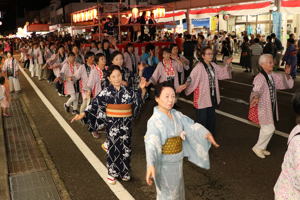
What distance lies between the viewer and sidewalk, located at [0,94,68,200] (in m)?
4.80

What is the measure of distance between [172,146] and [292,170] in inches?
47.6

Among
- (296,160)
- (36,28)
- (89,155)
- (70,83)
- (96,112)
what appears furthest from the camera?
(36,28)

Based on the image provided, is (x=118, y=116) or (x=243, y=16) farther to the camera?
(x=243, y=16)

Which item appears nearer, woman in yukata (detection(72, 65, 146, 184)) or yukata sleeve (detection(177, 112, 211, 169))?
yukata sleeve (detection(177, 112, 211, 169))

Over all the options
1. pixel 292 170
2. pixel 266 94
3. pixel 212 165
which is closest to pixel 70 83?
pixel 212 165

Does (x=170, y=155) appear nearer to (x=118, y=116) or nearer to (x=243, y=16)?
(x=118, y=116)

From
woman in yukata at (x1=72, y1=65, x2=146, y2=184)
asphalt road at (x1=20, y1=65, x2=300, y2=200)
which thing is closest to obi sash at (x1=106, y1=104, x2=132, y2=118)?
woman in yukata at (x1=72, y1=65, x2=146, y2=184)

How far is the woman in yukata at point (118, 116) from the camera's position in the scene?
4.95 meters

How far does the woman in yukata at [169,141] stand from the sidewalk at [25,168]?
177 cm

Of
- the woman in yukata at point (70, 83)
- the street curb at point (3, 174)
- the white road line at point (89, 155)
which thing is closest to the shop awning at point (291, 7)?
the woman in yukata at point (70, 83)

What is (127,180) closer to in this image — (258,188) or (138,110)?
(138,110)

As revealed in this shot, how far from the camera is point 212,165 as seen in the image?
564 centimetres

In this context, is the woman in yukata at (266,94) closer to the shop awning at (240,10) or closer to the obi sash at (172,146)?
the obi sash at (172,146)

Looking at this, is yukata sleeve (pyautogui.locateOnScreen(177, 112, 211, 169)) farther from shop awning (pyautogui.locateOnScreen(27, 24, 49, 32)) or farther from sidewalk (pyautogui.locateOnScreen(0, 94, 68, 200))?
shop awning (pyautogui.locateOnScreen(27, 24, 49, 32))
